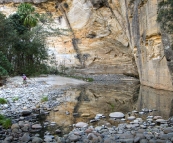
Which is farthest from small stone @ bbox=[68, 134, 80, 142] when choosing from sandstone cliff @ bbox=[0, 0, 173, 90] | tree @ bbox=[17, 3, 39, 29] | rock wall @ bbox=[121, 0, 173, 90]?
sandstone cliff @ bbox=[0, 0, 173, 90]

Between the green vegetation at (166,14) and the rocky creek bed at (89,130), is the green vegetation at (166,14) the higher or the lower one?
the higher one

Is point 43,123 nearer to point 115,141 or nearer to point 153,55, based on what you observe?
point 115,141

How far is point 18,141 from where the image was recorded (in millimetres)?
5059

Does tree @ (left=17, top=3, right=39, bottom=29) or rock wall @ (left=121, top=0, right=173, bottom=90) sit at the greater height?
tree @ (left=17, top=3, right=39, bottom=29)

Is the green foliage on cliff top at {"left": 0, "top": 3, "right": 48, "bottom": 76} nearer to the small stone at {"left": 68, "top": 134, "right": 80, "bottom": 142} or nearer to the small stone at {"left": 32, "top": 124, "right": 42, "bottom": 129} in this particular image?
the small stone at {"left": 32, "top": 124, "right": 42, "bottom": 129}

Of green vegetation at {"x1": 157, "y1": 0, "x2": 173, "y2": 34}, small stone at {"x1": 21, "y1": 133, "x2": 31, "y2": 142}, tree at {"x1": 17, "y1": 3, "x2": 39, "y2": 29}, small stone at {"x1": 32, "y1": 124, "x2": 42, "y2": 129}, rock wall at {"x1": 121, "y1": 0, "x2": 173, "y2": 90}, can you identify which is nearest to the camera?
small stone at {"x1": 21, "y1": 133, "x2": 31, "y2": 142}

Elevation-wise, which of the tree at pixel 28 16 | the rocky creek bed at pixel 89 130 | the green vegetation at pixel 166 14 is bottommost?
the rocky creek bed at pixel 89 130

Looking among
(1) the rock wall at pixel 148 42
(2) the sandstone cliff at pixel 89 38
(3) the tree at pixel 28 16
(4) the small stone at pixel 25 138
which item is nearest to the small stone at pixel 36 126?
(4) the small stone at pixel 25 138

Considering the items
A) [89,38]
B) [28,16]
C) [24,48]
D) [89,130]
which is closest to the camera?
[89,130]

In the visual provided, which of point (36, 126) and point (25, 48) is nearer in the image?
point (36, 126)

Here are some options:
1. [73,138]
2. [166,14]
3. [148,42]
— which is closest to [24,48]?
[148,42]

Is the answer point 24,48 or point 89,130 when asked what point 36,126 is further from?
point 24,48

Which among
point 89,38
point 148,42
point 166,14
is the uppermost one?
point 89,38

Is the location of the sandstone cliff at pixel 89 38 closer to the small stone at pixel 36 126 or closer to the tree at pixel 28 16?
the tree at pixel 28 16
